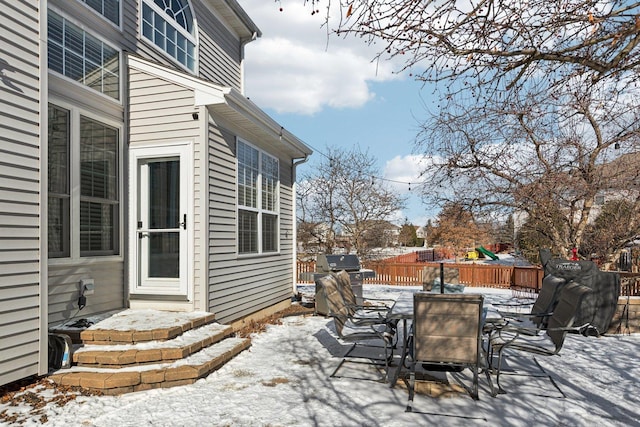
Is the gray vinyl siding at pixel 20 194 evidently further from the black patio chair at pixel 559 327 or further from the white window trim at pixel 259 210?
the black patio chair at pixel 559 327

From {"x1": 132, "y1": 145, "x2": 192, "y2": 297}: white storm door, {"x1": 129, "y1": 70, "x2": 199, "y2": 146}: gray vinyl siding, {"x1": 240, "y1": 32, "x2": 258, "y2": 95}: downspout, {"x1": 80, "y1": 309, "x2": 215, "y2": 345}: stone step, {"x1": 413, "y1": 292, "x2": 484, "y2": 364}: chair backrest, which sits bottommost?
{"x1": 80, "y1": 309, "x2": 215, "y2": 345}: stone step

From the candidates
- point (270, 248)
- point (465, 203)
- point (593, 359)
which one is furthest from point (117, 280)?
point (465, 203)

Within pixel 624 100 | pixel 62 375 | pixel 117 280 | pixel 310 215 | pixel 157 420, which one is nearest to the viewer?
pixel 157 420

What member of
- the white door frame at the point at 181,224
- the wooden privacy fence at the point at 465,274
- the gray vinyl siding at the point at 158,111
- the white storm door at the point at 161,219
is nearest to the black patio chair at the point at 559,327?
the white door frame at the point at 181,224

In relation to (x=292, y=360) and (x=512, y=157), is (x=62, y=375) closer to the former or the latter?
(x=292, y=360)

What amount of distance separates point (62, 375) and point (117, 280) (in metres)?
1.68

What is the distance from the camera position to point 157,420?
3.16 meters

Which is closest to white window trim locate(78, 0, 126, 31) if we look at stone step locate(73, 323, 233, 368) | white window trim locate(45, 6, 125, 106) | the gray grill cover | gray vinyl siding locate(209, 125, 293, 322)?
white window trim locate(45, 6, 125, 106)

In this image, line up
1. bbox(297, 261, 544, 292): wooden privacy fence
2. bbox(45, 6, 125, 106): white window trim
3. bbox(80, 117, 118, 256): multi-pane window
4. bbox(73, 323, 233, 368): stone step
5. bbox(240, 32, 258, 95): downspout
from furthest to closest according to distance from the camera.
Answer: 1. bbox(297, 261, 544, 292): wooden privacy fence
2. bbox(240, 32, 258, 95): downspout
3. bbox(80, 117, 118, 256): multi-pane window
4. bbox(45, 6, 125, 106): white window trim
5. bbox(73, 323, 233, 368): stone step

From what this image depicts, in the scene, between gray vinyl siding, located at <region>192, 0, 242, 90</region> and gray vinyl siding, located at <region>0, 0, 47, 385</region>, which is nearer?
gray vinyl siding, located at <region>0, 0, 47, 385</region>

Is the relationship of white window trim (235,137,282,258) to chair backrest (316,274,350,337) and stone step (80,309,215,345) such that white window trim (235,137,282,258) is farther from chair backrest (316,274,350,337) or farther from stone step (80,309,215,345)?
chair backrest (316,274,350,337)

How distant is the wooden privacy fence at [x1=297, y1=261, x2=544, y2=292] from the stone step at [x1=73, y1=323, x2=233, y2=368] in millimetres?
8937

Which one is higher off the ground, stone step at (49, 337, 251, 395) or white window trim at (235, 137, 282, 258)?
white window trim at (235, 137, 282, 258)

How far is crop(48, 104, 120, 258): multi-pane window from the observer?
14.5 ft
